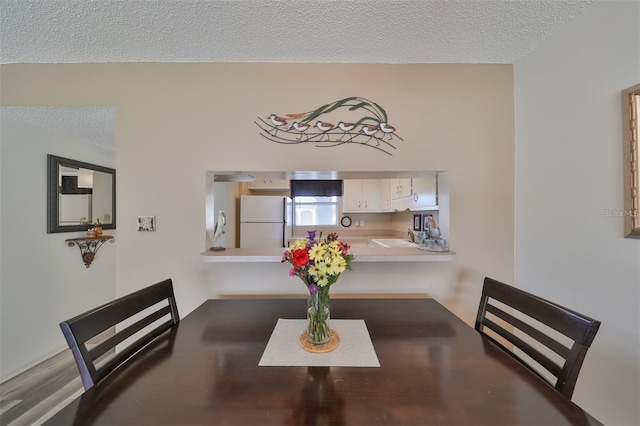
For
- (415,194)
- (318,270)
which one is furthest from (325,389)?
(415,194)

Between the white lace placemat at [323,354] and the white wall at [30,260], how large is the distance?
8.22ft

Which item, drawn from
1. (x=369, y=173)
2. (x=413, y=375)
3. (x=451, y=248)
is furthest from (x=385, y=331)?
(x=369, y=173)

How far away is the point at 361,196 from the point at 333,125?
2581 millimetres

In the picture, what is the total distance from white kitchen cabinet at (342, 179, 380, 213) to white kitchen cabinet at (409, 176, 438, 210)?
1290mm

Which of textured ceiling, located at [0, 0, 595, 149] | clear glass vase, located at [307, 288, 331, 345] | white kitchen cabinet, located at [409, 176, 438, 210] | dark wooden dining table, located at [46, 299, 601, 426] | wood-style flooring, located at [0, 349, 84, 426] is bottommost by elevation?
wood-style flooring, located at [0, 349, 84, 426]

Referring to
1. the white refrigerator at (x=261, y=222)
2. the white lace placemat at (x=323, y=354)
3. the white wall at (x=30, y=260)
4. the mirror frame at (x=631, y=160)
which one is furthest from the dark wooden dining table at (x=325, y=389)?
the white refrigerator at (x=261, y=222)

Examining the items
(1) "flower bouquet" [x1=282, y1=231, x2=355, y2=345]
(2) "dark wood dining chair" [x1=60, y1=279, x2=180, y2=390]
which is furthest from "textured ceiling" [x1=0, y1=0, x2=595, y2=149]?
(2) "dark wood dining chair" [x1=60, y1=279, x2=180, y2=390]

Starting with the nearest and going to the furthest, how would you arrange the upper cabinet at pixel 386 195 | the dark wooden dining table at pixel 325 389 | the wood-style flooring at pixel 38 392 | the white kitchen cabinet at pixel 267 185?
the dark wooden dining table at pixel 325 389 < the wood-style flooring at pixel 38 392 < the upper cabinet at pixel 386 195 < the white kitchen cabinet at pixel 267 185

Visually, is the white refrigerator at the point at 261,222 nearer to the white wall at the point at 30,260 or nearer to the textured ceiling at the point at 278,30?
the white wall at the point at 30,260

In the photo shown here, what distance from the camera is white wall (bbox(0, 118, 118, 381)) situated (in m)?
1.91

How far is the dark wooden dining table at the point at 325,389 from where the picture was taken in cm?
64

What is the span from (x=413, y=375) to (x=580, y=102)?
161cm

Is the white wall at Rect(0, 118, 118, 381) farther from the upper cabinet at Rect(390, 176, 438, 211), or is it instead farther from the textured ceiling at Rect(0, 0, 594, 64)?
the upper cabinet at Rect(390, 176, 438, 211)

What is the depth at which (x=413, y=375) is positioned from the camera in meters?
0.80
